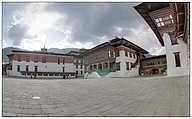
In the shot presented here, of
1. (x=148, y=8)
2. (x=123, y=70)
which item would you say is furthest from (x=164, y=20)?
(x=123, y=70)

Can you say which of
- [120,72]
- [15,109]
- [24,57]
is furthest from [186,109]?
[24,57]

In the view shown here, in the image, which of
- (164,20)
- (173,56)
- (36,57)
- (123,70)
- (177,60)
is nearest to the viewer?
(164,20)

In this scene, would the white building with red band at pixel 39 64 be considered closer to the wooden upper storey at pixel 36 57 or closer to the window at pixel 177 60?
the wooden upper storey at pixel 36 57

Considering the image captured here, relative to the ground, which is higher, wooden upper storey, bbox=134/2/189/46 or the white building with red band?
wooden upper storey, bbox=134/2/189/46

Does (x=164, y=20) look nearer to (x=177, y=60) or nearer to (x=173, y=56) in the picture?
(x=173, y=56)

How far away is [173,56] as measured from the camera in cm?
1305

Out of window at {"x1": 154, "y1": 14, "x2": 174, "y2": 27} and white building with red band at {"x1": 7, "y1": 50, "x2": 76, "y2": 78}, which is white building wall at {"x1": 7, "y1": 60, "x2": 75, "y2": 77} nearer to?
white building with red band at {"x1": 7, "y1": 50, "x2": 76, "y2": 78}

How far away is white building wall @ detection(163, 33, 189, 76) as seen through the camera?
1207 cm

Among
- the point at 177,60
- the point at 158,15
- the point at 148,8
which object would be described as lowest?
the point at 177,60

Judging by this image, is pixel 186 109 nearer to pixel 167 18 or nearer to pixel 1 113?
pixel 1 113

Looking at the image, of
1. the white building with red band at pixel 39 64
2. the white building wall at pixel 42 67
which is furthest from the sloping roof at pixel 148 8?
the white building wall at pixel 42 67

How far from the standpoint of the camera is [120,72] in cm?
1941

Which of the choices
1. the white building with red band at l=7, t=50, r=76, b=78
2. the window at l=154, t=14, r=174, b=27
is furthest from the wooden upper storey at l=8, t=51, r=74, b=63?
the window at l=154, t=14, r=174, b=27

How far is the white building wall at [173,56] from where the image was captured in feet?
39.6
